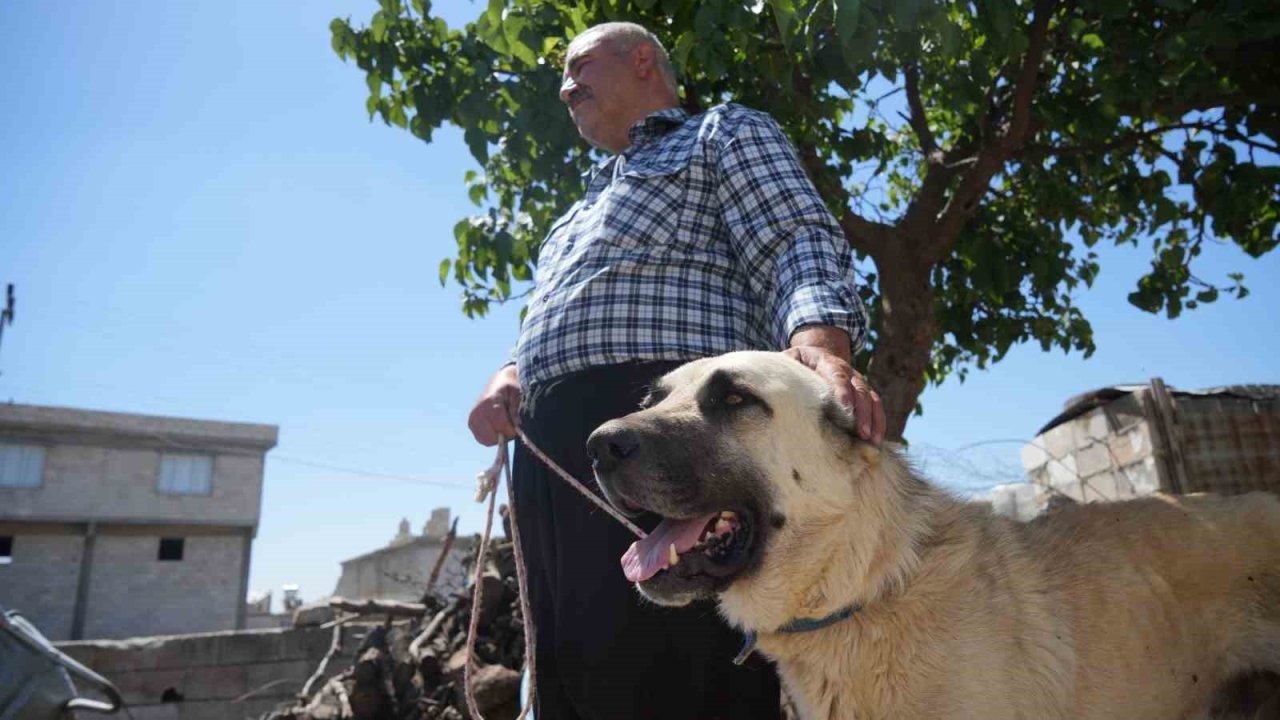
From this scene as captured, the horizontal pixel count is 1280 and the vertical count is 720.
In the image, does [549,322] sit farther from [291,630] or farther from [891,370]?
[291,630]

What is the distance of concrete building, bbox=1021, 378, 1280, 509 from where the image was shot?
21.5 feet

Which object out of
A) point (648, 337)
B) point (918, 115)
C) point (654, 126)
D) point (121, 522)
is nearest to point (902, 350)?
point (918, 115)

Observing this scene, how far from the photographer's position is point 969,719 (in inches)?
80.0

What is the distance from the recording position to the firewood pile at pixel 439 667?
17.4ft

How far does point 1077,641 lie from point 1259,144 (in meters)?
4.72

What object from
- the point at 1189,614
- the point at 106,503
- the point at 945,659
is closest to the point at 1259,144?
the point at 1189,614

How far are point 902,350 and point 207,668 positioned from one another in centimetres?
829

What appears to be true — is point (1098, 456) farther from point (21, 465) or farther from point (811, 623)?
point (21, 465)

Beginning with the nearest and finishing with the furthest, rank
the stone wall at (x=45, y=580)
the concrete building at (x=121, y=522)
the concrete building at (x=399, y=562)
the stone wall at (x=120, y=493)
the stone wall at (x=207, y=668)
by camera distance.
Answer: the stone wall at (x=207, y=668) < the stone wall at (x=45, y=580) < the concrete building at (x=121, y=522) < the stone wall at (x=120, y=493) < the concrete building at (x=399, y=562)

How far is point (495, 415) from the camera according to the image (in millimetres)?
2824

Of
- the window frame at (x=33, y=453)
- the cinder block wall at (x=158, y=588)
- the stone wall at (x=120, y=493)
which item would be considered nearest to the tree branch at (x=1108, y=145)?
the cinder block wall at (x=158, y=588)

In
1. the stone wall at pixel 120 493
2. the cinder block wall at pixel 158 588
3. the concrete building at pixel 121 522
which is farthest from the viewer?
the stone wall at pixel 120 493

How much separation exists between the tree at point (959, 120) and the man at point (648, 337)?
1.25m

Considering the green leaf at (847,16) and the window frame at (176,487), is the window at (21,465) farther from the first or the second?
the green leaf at (847,16)
